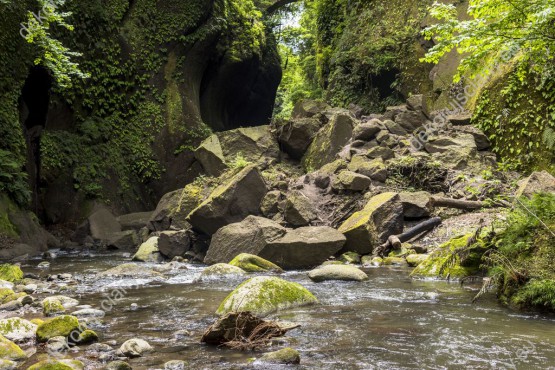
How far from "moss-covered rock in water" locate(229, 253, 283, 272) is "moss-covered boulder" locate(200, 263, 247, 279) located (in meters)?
0.21

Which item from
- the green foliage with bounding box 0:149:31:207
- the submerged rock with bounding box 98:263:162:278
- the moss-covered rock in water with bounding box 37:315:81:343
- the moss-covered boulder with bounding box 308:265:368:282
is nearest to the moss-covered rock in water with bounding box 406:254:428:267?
the moss-covered boulder with bounding box 308:265:368:282

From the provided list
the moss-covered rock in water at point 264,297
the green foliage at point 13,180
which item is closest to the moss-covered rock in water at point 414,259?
the moss-covered rock in water at point 264,297

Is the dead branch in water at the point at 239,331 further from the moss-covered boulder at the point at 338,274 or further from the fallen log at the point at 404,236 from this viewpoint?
→ the fallen log at the point at 404,236

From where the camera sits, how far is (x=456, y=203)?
1277 cm

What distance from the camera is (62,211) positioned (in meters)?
19.7

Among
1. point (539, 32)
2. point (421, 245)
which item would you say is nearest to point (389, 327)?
point (539, 32)

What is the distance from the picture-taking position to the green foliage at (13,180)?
49.8 feet

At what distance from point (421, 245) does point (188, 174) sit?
44.1 feet

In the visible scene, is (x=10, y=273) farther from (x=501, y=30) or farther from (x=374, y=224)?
(x=501, y=30)

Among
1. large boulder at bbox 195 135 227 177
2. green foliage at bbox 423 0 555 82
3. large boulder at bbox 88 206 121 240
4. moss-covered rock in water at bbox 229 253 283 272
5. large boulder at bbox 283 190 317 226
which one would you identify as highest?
green foliage at bbox 423 0 555 82

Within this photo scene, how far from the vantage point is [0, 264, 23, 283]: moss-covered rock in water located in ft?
32.6

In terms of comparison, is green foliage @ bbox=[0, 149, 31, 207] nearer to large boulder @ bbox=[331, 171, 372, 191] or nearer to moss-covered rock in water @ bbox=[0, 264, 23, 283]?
moss-covered rock in water @ bbox=[0, 264, 23, 283]

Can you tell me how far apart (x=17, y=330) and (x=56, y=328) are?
0.50 m

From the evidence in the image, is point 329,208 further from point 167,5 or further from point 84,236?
point 167,5
